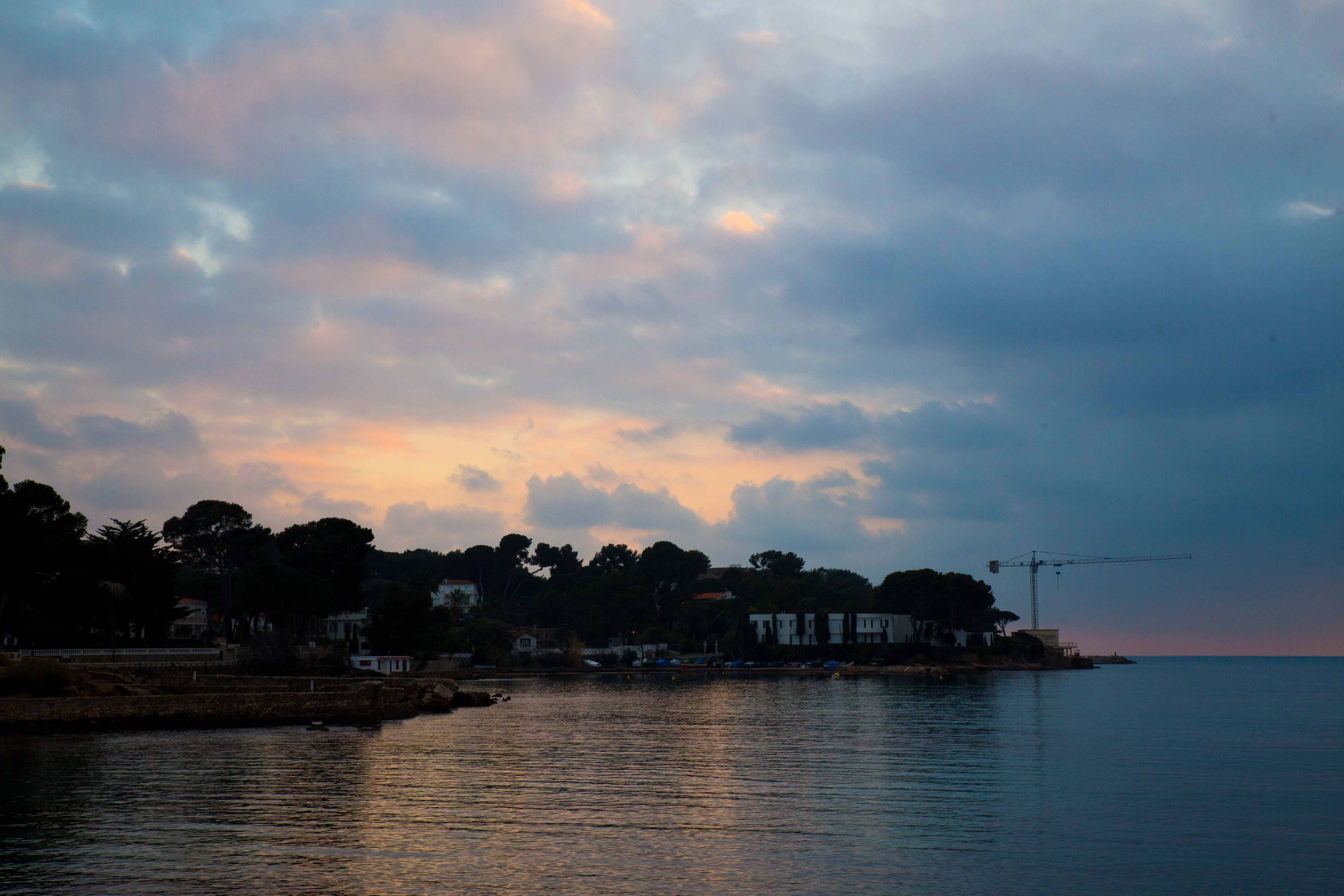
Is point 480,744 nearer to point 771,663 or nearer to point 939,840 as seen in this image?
point 939,840

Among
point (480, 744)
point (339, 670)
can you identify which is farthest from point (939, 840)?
point (339, 670)

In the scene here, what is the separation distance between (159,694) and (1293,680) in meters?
202

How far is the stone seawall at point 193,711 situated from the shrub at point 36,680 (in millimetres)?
1637

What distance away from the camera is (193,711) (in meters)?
63.6

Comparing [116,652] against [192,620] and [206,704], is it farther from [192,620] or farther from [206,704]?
[192,620]

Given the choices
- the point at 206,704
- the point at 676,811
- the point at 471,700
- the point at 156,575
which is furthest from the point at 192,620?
the point at 676,811

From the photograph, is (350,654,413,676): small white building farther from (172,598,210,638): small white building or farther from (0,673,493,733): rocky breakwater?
(0,673,493,733): rocky breakwater

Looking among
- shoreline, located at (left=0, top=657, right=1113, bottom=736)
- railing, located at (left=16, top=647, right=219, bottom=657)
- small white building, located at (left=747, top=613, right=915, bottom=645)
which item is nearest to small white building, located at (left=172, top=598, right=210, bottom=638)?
railing, located at (left=16, top=647, right=219, bottom=657)

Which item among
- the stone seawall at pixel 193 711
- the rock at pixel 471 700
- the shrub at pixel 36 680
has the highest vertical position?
the shrub at pixel 36 680

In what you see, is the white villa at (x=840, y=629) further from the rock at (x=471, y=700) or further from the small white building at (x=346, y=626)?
the rock at (x=471, y=700)

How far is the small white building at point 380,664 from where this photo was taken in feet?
375

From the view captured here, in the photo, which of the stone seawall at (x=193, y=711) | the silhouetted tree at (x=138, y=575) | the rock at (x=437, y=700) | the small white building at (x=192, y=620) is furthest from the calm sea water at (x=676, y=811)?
the small white building at (x=192, y=620)

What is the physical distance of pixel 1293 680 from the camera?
616ft

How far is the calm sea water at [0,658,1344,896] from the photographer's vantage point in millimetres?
24906
